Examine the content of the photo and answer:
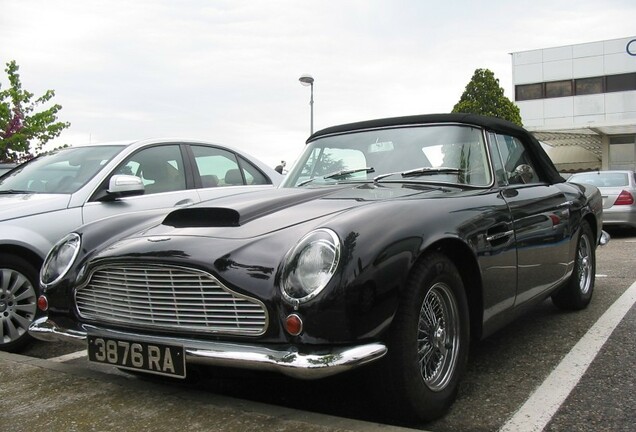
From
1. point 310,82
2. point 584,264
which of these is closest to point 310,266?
point 584,264

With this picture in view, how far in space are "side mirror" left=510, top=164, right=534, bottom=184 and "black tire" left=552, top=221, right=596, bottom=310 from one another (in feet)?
2.86

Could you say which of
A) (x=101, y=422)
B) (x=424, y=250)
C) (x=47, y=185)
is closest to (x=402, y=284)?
(x=424, y=250)

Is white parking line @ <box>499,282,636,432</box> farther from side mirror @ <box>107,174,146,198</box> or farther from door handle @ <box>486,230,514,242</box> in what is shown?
side mirror @ <box>107,174,146,198</box>

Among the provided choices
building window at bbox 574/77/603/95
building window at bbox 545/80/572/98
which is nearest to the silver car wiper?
building window at bbox 574/77/603/95

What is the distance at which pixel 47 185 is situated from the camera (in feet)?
15.6

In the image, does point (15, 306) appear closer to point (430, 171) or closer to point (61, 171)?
point (61, 171)

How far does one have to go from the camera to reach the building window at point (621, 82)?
3316 centimetres

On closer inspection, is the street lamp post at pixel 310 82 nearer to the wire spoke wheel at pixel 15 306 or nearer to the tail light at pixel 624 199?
the tail light at pixel 624 199

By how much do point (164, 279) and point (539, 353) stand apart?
2.41 m

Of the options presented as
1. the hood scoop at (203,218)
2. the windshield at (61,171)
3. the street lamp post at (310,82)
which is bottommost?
the hood scoop at (203,218)

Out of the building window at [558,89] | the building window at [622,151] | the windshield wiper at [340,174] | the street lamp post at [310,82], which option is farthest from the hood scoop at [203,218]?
the building window at [558,89]

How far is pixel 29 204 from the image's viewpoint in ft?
14.0

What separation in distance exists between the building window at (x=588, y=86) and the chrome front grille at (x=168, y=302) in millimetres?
36233

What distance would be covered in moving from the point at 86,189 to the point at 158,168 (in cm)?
77
